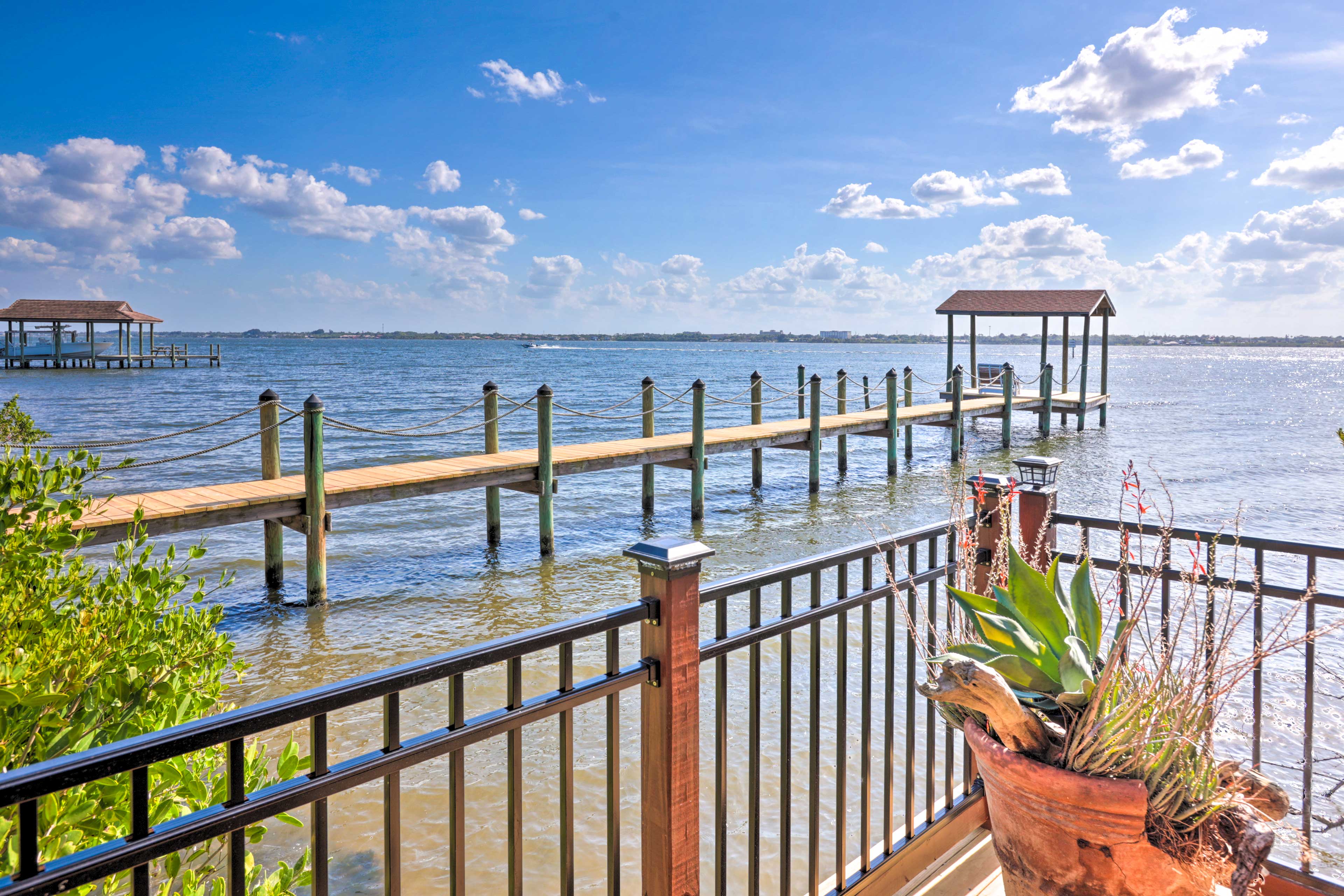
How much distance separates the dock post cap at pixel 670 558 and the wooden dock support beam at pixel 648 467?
10436 mm

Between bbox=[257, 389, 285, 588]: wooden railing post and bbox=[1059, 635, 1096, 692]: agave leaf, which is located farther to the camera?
bbox=[257, 389, 285, 588]: wooden railing post

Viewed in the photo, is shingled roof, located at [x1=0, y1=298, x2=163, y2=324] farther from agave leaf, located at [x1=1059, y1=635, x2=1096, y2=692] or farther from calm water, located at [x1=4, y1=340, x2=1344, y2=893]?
agave leaf, located at [x1=1059, y1=635, x2=1096, y2=692]

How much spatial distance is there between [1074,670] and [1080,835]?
1.31 feet

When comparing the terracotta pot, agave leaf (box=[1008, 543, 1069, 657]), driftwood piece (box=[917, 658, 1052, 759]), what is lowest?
the terracotta pot

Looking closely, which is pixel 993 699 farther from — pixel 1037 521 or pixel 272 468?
pixel 272 468

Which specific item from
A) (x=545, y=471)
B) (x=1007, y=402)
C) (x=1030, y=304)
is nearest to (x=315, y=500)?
(x=545, y=471)

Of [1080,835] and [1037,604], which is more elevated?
[1037,604]

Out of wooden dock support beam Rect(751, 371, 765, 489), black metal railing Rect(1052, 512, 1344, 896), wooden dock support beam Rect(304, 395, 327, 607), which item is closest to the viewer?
black metal railing Rect(1052, 512, 1344, 896)

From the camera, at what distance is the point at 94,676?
5.96 ft

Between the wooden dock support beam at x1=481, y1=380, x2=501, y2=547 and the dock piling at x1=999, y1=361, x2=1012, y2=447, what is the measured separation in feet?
46.5

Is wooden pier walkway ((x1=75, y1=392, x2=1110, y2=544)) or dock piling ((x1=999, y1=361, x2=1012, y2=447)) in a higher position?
dock piling ((x1=999, y1=361, x2=1012, y2=447))

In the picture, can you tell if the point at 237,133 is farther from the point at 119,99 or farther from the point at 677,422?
the point at 677,422

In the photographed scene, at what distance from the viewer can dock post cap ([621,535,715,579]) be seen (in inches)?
73.2

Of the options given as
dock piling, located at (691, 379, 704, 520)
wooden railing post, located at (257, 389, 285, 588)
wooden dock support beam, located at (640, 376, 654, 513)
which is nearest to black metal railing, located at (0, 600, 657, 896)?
wooden railing post, located at (257, 389, 285, 588)
